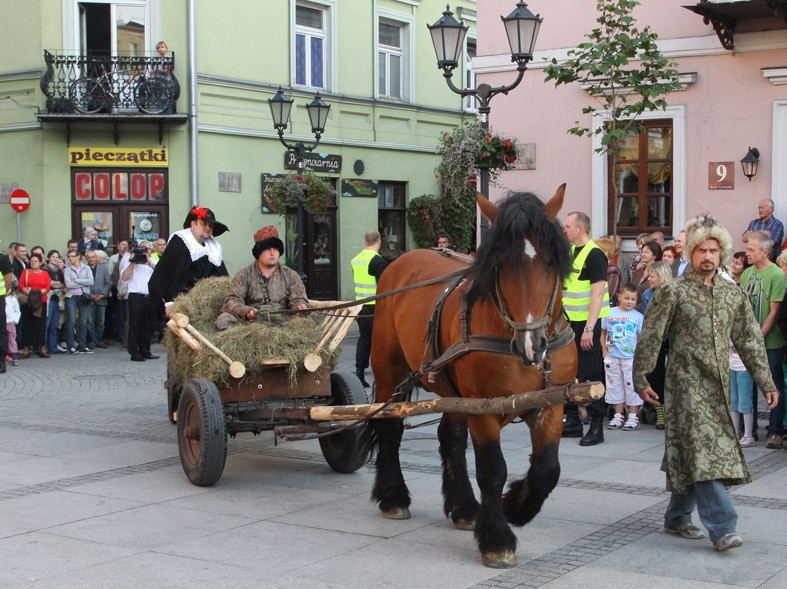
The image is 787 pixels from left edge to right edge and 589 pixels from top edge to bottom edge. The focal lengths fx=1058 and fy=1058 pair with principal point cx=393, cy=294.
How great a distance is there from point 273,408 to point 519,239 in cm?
309

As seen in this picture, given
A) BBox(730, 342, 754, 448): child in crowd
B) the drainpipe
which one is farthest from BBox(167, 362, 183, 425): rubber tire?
the drainpipe

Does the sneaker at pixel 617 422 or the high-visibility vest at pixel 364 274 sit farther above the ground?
the high-visibility vest at pixel 364 274

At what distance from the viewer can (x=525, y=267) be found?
18.0 feet

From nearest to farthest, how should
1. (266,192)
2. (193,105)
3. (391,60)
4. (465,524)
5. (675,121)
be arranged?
(465,524), (675,121), (193,105), (266,192), (391,60)

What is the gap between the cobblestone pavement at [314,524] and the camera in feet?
18.5

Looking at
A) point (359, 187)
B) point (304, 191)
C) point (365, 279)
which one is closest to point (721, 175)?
point (365, 279)

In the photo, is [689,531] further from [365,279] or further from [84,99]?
[84,99]

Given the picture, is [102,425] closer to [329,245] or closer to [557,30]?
[557,30]

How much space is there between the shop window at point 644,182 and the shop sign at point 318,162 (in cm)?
928

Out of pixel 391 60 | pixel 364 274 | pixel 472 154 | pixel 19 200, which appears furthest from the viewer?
pixel 391 60

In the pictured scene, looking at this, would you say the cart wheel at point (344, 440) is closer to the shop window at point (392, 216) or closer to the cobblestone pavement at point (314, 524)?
the cobblestone pavement at point (314, 524)

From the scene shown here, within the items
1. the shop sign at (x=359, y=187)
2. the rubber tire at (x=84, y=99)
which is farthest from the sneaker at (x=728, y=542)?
the shop sign at (x=359, y=187)

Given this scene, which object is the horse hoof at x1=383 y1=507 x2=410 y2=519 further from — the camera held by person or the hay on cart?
the camera held by person

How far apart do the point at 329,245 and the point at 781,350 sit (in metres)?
17.2
